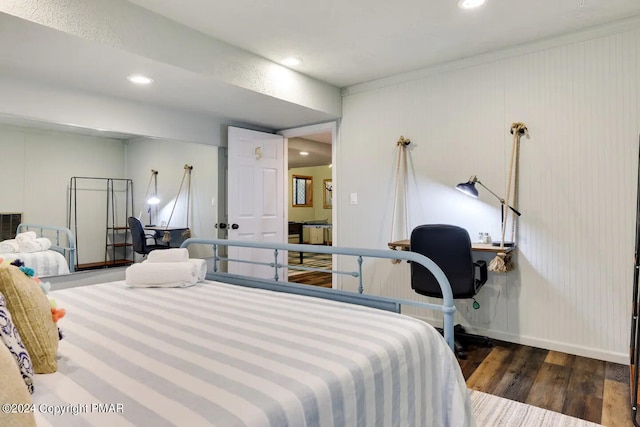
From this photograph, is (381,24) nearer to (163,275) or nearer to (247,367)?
(163,275)

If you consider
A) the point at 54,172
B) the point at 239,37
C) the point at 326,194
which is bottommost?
the point at 54,172

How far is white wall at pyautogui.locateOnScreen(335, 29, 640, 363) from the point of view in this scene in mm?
2627

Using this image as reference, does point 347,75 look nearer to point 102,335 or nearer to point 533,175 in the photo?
point 533,175

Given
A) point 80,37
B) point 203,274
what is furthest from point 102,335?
point 80,37

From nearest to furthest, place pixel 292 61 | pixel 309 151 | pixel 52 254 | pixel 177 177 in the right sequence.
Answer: pixel 52 254 → pixel 292 61 → pixel 177 177 → pixel 309 151

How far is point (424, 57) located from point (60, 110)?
2875mm

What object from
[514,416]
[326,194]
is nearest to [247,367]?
[514,416]

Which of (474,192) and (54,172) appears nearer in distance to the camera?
(54,172)

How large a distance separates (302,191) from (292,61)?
754cm

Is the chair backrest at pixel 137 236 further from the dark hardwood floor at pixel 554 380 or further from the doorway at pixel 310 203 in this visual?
the doorway at pixel 310 203

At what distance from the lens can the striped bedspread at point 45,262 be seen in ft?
8.65

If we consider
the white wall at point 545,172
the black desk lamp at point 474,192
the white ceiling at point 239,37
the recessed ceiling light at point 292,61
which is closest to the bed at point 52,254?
the white ceiling at point 239,37

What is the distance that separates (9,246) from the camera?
8.37ft

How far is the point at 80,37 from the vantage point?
2057 mm
